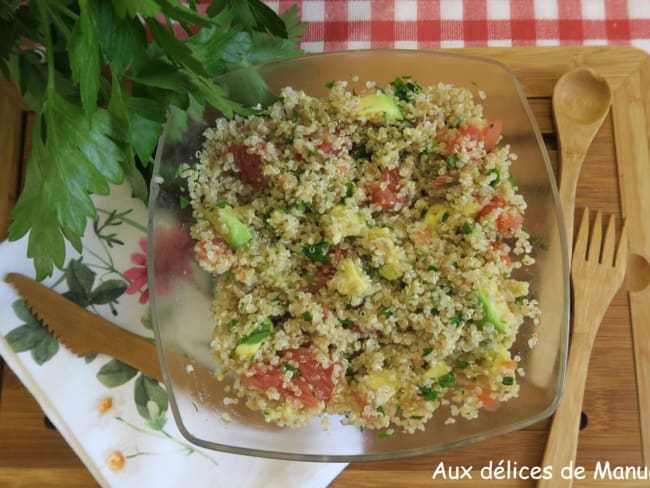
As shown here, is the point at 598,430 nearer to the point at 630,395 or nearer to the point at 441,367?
the point at 630,395

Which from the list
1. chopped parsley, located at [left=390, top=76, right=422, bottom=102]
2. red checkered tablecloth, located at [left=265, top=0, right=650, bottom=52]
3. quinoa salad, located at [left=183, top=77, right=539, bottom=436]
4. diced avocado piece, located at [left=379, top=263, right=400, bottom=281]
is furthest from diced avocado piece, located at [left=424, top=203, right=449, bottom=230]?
red checkered tablecloth, located at [left=265, top=0, right=650, bottom=52]

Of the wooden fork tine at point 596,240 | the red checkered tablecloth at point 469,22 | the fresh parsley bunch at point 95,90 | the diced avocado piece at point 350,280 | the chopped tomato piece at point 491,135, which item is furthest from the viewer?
the red checkered tablecloth at point 469,22

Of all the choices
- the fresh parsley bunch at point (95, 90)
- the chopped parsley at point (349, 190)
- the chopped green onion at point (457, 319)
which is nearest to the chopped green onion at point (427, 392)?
the chopped green onion at point (457, 319)

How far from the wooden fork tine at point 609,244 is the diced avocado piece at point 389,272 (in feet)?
1.67

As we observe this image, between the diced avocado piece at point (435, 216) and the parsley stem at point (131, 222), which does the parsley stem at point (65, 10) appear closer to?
the parsley stem at point (131, 222)

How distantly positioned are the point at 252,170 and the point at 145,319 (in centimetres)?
41

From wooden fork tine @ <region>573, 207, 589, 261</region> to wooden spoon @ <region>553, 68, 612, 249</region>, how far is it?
0.05ft

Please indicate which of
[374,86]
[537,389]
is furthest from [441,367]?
[374,86]

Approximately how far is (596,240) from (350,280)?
0.59m

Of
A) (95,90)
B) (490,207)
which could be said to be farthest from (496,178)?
(95,90)

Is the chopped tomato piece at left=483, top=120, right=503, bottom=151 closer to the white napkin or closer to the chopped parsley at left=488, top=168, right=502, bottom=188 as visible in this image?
the chopped parsley at left=488, top=168, right=502, bottom=188

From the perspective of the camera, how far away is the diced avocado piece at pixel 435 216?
45.1 inches

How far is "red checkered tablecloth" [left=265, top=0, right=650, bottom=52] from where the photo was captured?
1.58 metres

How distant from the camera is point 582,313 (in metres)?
1.30
